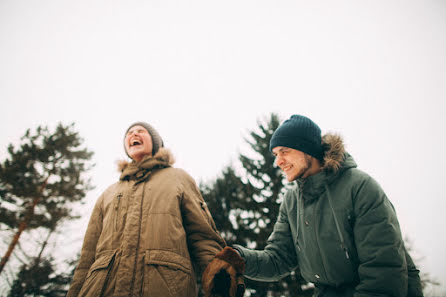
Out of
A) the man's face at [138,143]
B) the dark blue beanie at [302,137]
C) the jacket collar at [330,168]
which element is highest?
the man's face at [138,143]

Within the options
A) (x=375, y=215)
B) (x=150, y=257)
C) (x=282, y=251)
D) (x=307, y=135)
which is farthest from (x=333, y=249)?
(x=150, y=257)

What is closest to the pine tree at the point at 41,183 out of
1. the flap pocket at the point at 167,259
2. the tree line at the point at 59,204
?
the tree line at the point at 59,204

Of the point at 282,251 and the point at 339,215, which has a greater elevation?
the point at 339,215

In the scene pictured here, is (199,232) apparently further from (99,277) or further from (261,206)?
(261,206)

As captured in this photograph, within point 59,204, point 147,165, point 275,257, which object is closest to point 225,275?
point 275,257

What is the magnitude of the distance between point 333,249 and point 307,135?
1129mm

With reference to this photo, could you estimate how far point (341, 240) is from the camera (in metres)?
1.68

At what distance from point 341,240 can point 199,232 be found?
4.19 feet

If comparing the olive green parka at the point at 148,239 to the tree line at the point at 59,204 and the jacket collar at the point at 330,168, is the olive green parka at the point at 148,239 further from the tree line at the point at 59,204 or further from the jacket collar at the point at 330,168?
the tree line at the point at 59,204

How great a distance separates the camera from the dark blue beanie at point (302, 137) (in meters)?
2.22

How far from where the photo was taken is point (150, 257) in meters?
1.71

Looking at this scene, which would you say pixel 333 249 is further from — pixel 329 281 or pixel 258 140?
pixel 258 140

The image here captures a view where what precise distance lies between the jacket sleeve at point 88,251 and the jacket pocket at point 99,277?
320 mm

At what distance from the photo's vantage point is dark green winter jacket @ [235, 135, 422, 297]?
1423 millimetres
